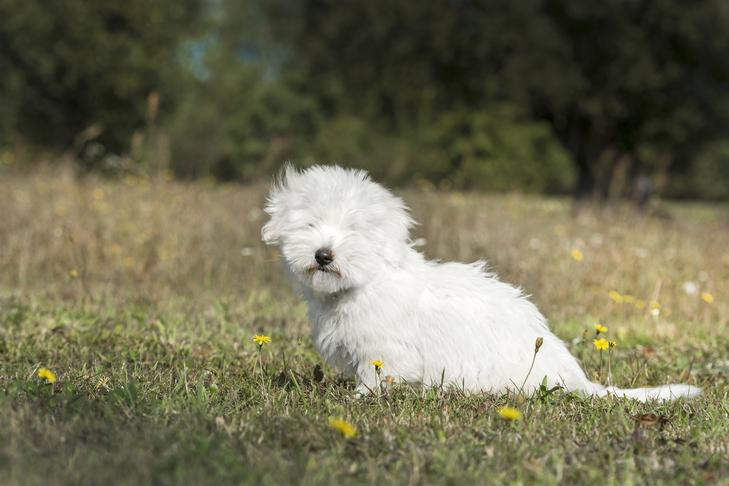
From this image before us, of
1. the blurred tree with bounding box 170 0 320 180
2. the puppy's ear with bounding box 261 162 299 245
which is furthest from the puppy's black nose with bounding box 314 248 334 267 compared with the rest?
the blurred tree with bounding box 170 0 320 180

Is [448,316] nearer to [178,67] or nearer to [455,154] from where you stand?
[178,67]

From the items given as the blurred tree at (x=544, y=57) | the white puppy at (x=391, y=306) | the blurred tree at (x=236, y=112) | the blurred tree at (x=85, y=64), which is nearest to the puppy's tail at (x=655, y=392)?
the white puppy at (x=391, y=306)

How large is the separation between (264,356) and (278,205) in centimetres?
122

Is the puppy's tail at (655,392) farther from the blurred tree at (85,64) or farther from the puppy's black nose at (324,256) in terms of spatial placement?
the blurred tree at (85,64)

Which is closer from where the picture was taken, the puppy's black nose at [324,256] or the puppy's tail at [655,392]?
the puppy's black nose at [324,256]

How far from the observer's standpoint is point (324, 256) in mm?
3688

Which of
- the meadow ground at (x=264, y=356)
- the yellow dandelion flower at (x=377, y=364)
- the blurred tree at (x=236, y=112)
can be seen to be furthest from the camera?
the blurred tree at (x=236, y=112)

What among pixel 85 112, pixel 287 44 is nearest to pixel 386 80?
pixel 287 44

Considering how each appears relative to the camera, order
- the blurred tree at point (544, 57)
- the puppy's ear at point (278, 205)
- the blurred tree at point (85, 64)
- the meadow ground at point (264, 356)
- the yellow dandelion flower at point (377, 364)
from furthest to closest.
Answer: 1. the blurred tree at point (85, 64)
2. the blurred tree at point (544, 57)
3. the puppy's ear at point (278, 205)
4. the yellow dandelion flower at point (377, 364)
5. the meadow ground at point (264, 356)

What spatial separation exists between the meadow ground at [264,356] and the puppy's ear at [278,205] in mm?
285

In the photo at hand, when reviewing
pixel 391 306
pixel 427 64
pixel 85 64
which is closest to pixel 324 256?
pixel 391 306

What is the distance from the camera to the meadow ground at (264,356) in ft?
9.42

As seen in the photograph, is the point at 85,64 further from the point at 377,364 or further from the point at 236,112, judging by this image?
the point at 377,364

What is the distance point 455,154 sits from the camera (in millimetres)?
30375
